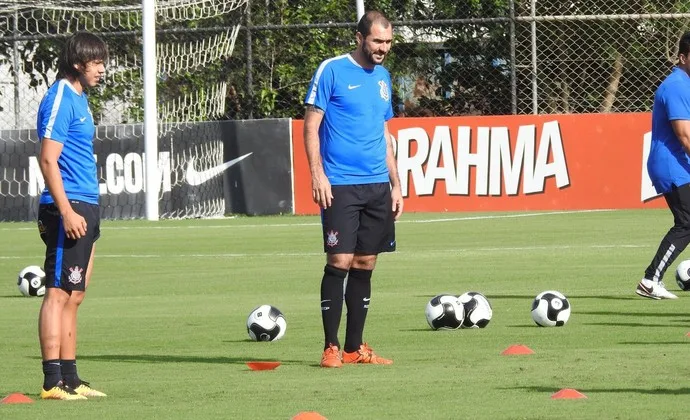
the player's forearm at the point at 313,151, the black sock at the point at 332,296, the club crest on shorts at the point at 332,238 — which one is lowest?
the black sock at the point at 332,296

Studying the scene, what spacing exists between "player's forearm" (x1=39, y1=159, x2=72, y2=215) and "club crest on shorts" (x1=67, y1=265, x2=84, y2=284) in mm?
362

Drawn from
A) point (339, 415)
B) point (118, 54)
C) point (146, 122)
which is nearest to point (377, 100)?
point (339, 415)

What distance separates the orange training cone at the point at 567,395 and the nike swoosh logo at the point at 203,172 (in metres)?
20.1

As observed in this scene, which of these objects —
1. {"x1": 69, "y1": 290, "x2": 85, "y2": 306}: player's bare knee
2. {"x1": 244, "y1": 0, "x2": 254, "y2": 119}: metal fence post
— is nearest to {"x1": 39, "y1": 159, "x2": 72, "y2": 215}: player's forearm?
{"x1": 69, "y1": 290, "x2": 85, "y2": 306}: player's bare knee

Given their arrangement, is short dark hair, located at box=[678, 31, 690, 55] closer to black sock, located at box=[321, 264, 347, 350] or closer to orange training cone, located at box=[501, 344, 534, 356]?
orange training cone, located at box=[501, 344, 534, 356]

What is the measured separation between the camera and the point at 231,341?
10875 millimetres

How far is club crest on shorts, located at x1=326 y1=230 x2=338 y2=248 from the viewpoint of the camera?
368 inches

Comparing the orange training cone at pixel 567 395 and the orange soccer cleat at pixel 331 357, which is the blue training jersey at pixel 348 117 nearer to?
the orange soccer cleat at pixel 331 357

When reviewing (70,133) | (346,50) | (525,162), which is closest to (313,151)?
(70,133)

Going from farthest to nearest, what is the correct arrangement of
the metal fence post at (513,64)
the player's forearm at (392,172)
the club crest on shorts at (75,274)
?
the metal fence post at (513,64) < the player's forearm at (392,172) < the club crest on shorts at (75,274)

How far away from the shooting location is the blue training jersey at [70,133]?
802 centimetres

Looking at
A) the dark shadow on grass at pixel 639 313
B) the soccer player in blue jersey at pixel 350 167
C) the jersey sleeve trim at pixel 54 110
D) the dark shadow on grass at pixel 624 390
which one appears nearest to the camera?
the dark shadow on grass at pixel 624 390

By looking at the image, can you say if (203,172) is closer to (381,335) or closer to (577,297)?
(577,297)

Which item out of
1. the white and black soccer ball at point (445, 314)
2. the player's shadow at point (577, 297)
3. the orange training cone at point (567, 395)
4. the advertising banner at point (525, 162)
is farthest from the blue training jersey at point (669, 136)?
the advertising banner at point (525, 162)
